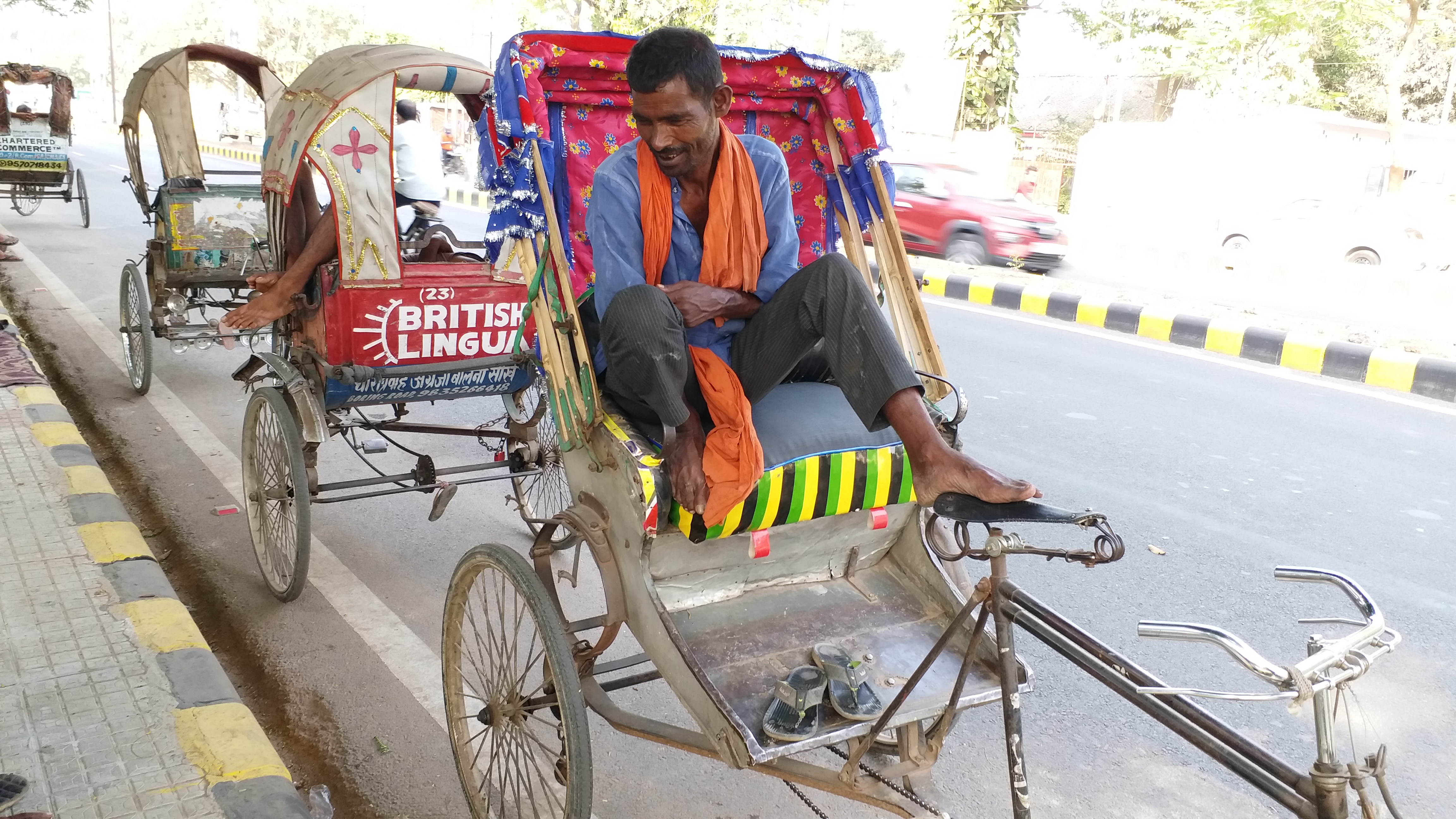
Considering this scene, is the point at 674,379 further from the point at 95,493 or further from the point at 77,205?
the point at 77,205

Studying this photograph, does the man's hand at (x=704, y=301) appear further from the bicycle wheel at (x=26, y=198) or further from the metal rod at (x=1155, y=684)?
the bicycle wheel at (x=26, y=198)

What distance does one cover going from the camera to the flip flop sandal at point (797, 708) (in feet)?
6.22

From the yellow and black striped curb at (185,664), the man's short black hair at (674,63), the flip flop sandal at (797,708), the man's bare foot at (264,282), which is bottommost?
the yellow and black striped curb at (185,664)

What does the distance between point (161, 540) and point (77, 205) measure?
529 inches

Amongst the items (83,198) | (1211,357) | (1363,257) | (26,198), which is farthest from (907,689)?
(1363,257)

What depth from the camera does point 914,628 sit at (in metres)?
2.30

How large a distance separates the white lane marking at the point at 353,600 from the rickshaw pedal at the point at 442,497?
1.12 ft

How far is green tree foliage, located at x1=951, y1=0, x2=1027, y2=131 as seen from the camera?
19516mm

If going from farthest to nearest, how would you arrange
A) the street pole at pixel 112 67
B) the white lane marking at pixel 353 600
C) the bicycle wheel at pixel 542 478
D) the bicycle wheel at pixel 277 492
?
the street pole at pixel 112 67, the bicycle wheel at pixel 542 478, the bicycle wheel at pixel 277 492, the white lane marking at pixel 353 600

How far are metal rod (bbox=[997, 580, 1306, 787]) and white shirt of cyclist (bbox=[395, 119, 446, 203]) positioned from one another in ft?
17.8

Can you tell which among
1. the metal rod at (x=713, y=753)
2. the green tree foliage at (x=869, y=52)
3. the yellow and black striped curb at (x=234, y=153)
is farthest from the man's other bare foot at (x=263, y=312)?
the green tree foliage at (x=869, y=52)

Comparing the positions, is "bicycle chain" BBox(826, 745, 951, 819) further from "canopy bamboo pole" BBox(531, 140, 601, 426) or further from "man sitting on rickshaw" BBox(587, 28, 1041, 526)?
"canopy bamboo pole" BBox(531, 140, 601, 426)

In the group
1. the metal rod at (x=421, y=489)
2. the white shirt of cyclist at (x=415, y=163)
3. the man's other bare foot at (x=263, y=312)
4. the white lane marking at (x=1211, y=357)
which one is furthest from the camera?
the white lane marking at (x=1211, y=357)

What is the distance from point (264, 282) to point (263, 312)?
0.15 m
